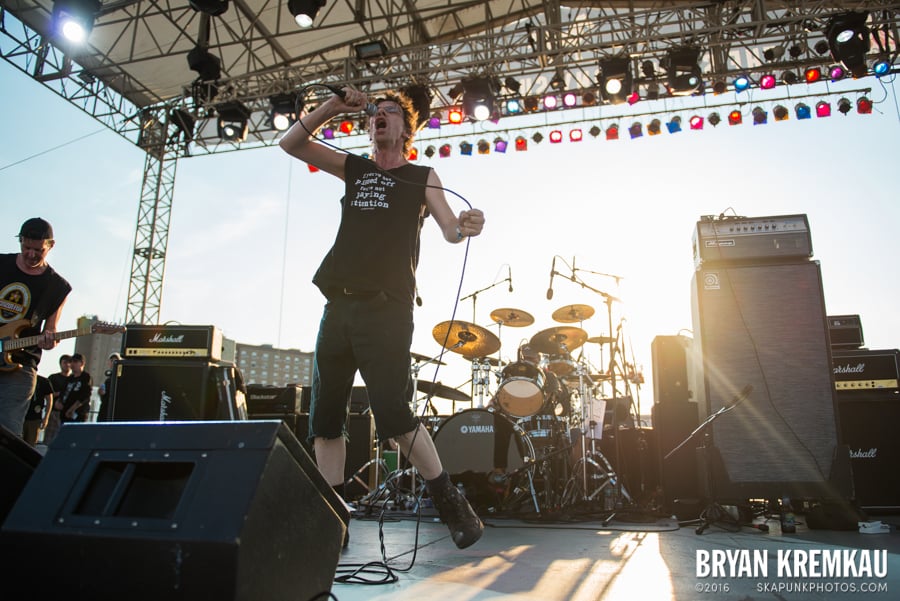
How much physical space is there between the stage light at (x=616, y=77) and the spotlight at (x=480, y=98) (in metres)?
1.55

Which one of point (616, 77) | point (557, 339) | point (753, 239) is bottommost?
point (557, 339)

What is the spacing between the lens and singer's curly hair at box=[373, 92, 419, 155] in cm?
259

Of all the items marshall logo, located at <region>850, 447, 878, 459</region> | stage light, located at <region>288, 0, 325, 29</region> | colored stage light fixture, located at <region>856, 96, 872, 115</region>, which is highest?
stage light, located at <region>288, 0, 325, 29</region>

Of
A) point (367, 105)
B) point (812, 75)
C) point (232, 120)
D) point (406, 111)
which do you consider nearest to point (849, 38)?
point (812, 75)

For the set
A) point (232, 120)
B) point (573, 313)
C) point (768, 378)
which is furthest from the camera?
point (232, 120)

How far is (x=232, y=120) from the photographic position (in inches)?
389

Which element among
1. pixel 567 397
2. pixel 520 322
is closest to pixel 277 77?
pixel 520 322

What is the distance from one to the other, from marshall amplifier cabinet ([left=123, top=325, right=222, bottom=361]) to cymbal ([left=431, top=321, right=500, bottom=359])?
2.07m

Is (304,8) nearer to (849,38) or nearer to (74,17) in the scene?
(74,17)

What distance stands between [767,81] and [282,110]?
23.8 feet

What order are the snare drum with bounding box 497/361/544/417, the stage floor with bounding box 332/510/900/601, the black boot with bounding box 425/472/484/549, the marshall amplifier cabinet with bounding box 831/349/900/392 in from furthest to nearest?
the snare drum with bounding box 497/361/544/417
the marshall amplifier cabinet with bounding box 831/349/900/392
the black boot with bounding box 425/472/484/549
the stage floor with bounding box 332/510/900/601

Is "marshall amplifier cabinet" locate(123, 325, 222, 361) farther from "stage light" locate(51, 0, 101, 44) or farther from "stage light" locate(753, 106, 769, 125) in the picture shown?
"stage light" locate(753, 106, 769, 125)

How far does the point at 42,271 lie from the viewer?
3.47 meters

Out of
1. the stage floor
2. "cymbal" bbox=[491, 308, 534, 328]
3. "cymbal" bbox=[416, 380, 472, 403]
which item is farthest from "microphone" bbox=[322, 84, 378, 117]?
"cymbal" bbox=[491, 308, 534, 328]
